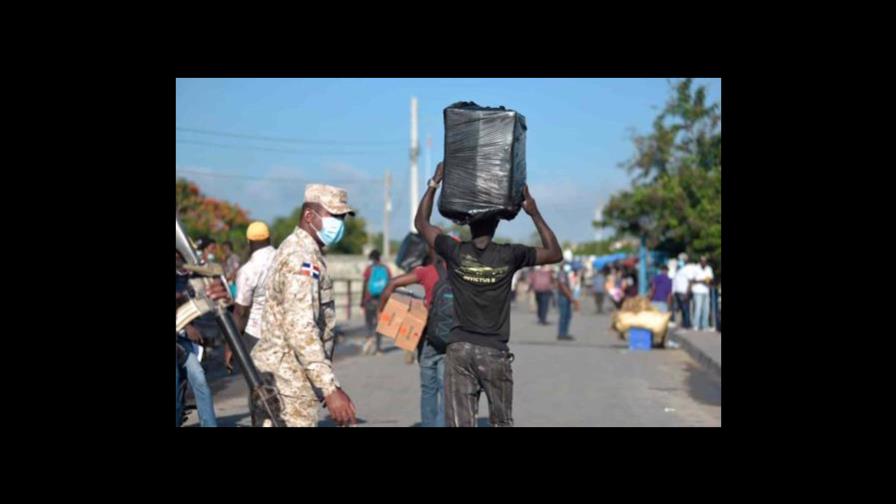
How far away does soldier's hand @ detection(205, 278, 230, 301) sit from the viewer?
305 inches

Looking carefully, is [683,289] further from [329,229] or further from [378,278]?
[329,229]

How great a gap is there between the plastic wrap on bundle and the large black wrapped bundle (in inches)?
189

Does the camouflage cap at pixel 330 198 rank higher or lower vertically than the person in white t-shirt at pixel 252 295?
higher

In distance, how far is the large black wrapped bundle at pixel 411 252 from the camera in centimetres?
1157

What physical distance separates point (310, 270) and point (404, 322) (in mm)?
3495

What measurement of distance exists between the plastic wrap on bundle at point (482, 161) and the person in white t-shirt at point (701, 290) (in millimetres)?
20519

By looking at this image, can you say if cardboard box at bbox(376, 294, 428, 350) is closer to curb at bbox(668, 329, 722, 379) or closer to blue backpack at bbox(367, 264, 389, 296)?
curb at bbox(668, 329, 722, 379)

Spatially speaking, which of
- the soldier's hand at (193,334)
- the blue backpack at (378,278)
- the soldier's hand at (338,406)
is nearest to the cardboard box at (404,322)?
the soldier's hand at (193,334)

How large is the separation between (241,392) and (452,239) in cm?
850

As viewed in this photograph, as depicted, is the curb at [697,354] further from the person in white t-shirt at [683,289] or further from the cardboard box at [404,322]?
the cardboard box at [404,322]

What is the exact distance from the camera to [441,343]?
8.98m

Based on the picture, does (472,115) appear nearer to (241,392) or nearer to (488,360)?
(488,360)
